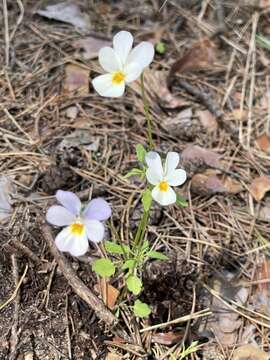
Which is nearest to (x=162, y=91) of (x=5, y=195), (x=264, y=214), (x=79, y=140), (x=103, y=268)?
(x=79, y=140)

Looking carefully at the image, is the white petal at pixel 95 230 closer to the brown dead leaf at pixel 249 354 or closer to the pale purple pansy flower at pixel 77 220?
the pale purple pansy flower at pixel 77 220

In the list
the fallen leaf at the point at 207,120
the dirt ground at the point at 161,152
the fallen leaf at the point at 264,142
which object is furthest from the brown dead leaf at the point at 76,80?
the fallen leaf at the point at 264,142

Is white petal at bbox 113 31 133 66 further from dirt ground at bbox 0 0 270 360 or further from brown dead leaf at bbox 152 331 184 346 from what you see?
brown dead leaf at bbox 152 331 184 346

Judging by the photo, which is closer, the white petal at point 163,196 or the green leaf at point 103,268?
the white petal at point 163,196

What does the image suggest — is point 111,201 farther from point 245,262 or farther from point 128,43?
point 128,43

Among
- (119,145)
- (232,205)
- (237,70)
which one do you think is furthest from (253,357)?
(237,70)

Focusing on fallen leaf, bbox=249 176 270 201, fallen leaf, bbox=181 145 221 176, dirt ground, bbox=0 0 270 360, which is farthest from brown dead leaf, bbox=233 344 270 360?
fallen leaf, bbox=181 145 221 176
